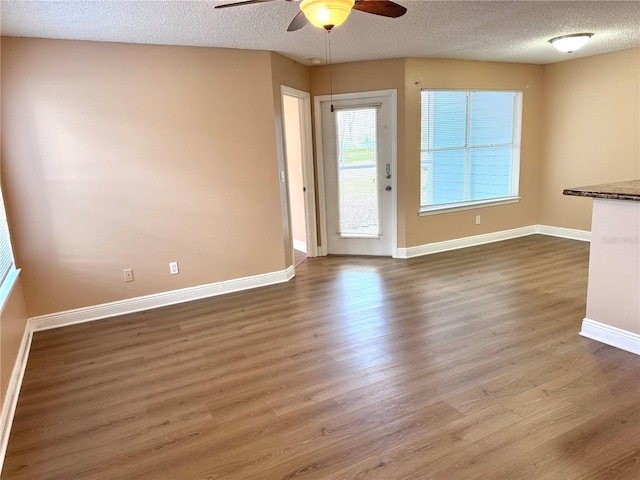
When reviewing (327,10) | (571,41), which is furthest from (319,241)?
(327,10)

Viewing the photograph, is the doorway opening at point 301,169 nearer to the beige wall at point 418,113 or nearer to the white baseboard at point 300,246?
the white baseboard at point 300,246

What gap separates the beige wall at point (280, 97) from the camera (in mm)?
4289

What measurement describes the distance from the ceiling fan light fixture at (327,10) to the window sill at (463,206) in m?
3.53

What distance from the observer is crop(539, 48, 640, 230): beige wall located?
507cm

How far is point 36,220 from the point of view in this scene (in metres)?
3.46

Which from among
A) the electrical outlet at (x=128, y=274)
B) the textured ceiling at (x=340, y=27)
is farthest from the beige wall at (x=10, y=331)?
the textured ceiling at (x=340, y=27)

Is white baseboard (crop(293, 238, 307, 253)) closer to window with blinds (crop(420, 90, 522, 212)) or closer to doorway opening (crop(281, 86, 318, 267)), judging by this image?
Answer: doorway opening (crop(281, 86, 318, 267))

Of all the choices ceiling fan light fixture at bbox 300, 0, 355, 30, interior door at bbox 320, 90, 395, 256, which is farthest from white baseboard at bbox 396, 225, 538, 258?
ceiling fan light fixture at bbox 300, 0, 355, 30

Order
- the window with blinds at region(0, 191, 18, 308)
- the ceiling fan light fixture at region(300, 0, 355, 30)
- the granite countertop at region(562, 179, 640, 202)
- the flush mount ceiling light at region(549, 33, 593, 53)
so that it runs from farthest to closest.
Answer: the flush mount ceiling light at region(549, 33, 593, 53) < the window with blinds at region(0, 191, 18, 308) < the granite countertop at region(562, 179, 640, 202) < the ceiling fan light fixture at region(300, 0, 355, 30)

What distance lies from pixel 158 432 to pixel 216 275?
2.18 m

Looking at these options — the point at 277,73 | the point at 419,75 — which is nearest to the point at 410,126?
the point at 419,75

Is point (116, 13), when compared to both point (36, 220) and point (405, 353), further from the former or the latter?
point (405, 353)

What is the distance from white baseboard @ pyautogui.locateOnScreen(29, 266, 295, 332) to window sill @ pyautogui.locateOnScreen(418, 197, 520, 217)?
6.66 feet

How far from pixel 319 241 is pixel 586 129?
3.88m
